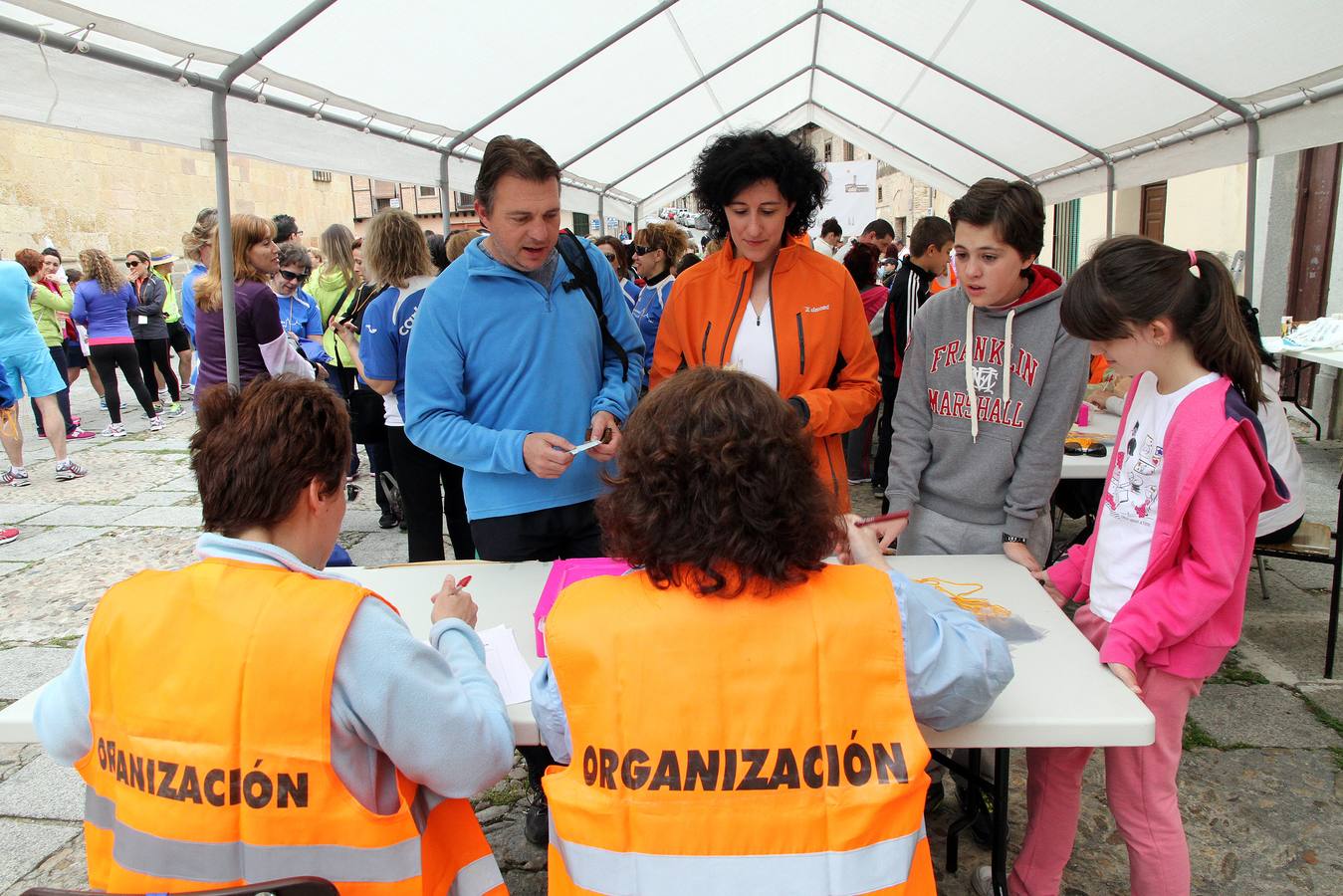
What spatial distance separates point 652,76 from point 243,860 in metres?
6.78

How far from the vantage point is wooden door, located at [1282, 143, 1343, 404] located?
273 inches

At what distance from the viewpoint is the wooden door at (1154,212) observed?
35.2 feet

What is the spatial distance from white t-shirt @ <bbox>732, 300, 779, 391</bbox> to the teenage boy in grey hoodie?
1.19ft

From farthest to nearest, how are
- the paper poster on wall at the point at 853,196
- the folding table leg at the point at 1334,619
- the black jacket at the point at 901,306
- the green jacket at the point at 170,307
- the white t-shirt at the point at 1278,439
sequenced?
the paper poster on wall at the point at 853,196
the green jacket at the point at 170,307
the black jacket at the point at 901,306
the folding table leg at the point at 1334,619
the white t-shirt at the point at 1278,439

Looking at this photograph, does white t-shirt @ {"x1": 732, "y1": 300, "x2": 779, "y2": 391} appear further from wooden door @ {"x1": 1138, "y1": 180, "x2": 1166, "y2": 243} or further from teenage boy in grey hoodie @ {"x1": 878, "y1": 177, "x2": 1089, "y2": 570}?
wooden door @ {"x1": 1138, "y1": 180, "x2": 1166, "y2": 243}

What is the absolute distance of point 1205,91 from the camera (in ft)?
15.6

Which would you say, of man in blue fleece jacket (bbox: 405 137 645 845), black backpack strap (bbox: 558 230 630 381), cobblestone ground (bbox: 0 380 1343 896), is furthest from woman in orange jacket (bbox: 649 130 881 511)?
cobblestone ground (bbox: 0 380 1343 896)

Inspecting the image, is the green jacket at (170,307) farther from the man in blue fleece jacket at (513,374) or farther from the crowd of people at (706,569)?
the crowd of people at (706,569)

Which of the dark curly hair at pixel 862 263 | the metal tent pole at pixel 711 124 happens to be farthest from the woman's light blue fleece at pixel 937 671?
the metal tent pole at pixel 711 124

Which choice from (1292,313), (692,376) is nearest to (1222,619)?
(692,376)

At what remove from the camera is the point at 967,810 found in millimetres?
2242

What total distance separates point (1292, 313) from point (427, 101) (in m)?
7.31

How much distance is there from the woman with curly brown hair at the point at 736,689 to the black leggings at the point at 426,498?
2.61 meters

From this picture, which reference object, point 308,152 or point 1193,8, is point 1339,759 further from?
point 308,152
